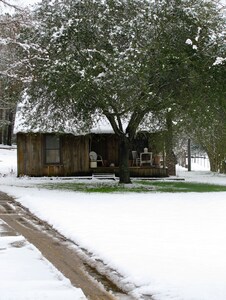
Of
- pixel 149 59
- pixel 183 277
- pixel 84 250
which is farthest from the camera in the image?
pixel 149 59

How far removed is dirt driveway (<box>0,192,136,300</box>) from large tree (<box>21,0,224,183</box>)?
6.75 m

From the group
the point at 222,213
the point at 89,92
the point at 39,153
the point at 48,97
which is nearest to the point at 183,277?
the point at 222,213

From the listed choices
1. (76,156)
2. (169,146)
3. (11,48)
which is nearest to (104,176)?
(76,156)

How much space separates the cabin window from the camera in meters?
27.1

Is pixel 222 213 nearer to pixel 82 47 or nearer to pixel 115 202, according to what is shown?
pixel 115 202

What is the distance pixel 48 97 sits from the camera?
824 inches

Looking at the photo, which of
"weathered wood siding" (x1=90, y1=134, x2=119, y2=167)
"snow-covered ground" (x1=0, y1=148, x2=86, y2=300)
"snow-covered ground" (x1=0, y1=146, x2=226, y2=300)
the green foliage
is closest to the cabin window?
"weathered wood siding" (x1=90, y1=134, x2=119, y2=167)

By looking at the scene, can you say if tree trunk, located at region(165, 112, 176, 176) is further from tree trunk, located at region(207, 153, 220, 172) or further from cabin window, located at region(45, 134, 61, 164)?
cabin window, located at region(45, 134, 61, 164)

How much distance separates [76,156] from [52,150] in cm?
132

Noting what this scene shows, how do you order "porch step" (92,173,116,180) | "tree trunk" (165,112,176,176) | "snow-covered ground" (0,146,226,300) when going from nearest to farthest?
"snow-covered ground" (0,146,226,300)
"tree trunk" (165,112,176,176)
"porch step" (92,173,116,180)

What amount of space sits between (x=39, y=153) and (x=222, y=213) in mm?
15541

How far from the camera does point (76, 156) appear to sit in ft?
90.1

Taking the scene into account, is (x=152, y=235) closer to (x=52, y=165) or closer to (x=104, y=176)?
(x=104, y=176)

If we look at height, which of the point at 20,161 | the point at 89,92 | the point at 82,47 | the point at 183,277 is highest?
the point at 82,47
